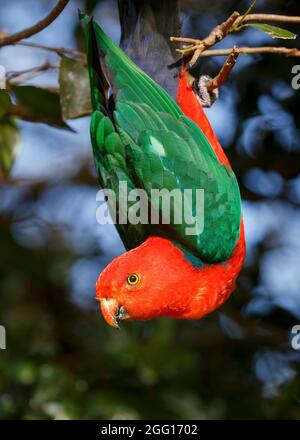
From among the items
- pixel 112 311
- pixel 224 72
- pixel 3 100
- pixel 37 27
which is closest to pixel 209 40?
pixel 224 72

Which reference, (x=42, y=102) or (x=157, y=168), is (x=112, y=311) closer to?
(x=157, y=168)

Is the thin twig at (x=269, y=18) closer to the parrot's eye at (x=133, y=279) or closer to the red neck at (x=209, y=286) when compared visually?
the red neck at (x=209, y=286)

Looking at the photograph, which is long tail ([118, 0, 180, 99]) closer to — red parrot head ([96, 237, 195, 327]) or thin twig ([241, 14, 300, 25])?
thin twig ([241, 14, 300, 25])

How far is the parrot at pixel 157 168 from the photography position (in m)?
3.30

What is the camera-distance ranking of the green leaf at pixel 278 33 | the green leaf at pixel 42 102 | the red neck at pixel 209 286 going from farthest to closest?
the green leaf at pixel 42 102 → the red neck at pixel 209 286 → the green leaf at pixel 278 33

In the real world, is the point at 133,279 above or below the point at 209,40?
below

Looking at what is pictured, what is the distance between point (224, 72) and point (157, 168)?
1.47 feet

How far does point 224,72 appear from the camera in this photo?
3.17 m

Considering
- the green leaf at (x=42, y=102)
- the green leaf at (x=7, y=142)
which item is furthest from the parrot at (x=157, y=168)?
the green leaf at (x=7, y=142)

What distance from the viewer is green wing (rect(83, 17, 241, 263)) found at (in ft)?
10.8

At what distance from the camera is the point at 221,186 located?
134 inches

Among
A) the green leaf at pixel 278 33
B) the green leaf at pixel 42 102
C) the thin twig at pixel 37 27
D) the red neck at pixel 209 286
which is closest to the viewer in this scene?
the green leaf at pixel 278 33

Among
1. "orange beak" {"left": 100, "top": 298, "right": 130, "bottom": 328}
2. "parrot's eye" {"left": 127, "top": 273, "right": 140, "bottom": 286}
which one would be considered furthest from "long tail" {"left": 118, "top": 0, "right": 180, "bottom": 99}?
"orange beak" {"left": 100, "top": 298, "right": 130, "bottom": 328}

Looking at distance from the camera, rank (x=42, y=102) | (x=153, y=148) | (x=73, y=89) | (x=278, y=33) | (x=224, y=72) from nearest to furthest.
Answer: (x=278, y=33) < (x=224, y=72) < (x=153, y=148) < (x=73, y=89) < (x=42, y=102)
